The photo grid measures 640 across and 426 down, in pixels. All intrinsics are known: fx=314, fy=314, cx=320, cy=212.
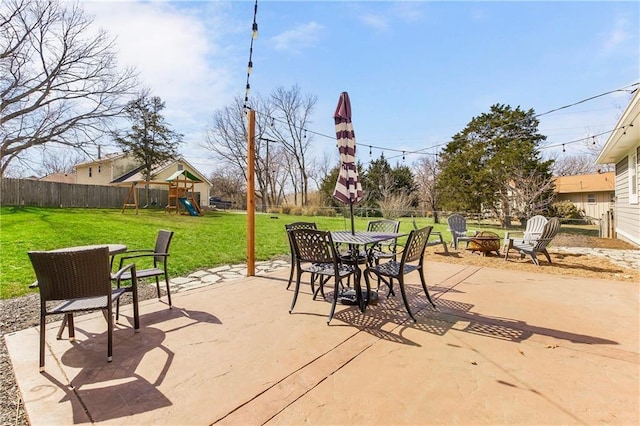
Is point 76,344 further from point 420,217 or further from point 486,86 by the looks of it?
point 420,217

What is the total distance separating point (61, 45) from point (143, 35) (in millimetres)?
11580

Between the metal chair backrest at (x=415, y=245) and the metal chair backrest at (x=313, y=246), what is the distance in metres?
0.72

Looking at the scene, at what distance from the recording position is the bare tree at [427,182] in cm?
2039

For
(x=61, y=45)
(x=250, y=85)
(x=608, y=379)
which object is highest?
Answer: (x=61, y=45)

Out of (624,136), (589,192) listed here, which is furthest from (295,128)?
(589,192)

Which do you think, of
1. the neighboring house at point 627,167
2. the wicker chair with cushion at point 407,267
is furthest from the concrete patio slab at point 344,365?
the neighboring house at point 627,167

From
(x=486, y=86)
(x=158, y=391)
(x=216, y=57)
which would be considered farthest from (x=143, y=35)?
(x=486, y=86)

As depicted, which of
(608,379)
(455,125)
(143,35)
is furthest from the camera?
(455,125)

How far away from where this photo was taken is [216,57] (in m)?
6.10

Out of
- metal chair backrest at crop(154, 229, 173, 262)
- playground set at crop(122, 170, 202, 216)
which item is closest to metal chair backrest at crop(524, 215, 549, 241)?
metal chair backrest at crop(154, 229, 173, 262)

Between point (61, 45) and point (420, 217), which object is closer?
point (61, 45)

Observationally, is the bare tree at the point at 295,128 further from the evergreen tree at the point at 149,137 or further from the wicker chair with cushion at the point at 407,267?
the wicker chair with cushion at the point at 407,267

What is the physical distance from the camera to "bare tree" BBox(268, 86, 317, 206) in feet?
77.7

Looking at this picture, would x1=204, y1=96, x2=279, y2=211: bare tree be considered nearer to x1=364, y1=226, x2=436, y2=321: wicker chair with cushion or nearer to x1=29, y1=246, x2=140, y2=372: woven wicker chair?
x1=364, y1=226, x2=436, y2=321: wicker chair with cushion
